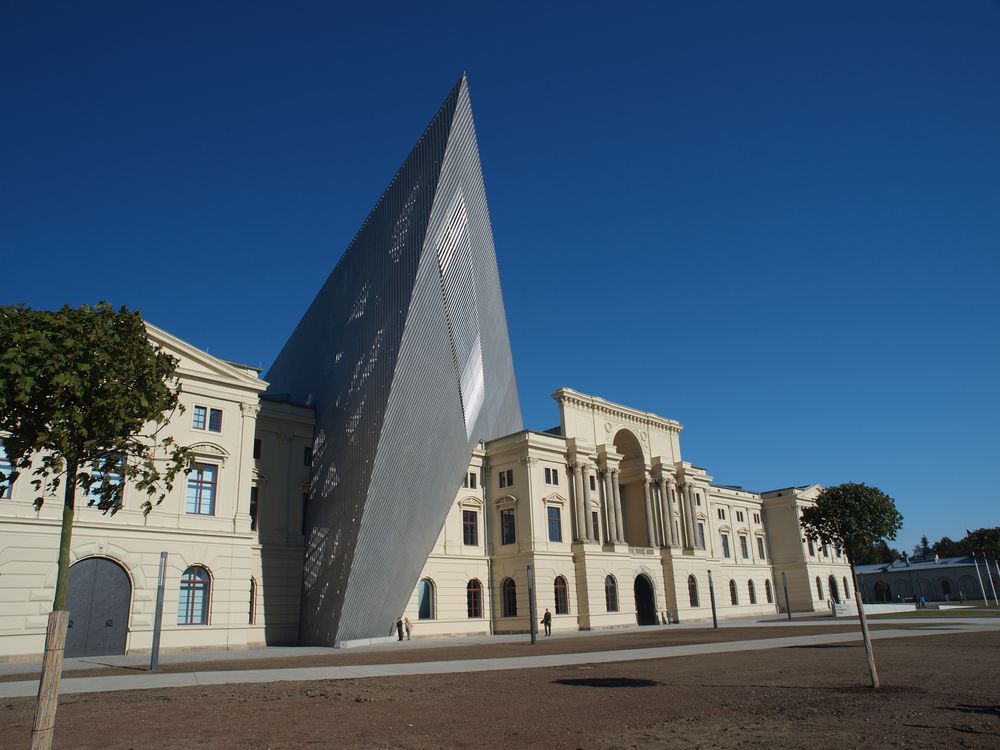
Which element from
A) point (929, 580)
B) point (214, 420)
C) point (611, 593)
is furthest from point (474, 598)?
point (929, 580)

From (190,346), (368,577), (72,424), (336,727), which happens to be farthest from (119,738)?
(190,346)

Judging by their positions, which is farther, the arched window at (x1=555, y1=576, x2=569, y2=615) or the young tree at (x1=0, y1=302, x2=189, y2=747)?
the arched window at (x1=555, y1=576, x2=569, y2=615)

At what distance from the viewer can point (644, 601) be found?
55.4 m

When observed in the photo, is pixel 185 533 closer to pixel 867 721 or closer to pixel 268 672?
pixel 268 672

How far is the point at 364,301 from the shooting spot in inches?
1299

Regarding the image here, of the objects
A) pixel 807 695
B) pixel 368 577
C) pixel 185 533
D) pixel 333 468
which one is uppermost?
pixel 333 468

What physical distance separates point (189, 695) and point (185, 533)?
745 inches

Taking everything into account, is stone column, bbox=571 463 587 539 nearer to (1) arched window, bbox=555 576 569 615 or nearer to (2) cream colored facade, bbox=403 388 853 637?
(2) cream colored facade, bbox=403 388 853 637

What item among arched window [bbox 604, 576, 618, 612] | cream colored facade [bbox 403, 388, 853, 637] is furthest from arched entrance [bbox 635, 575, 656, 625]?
arched window [bbox 604, 576, 618, 612]

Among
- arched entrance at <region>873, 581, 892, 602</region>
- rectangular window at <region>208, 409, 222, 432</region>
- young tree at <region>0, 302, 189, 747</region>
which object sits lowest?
arched entrance at <region>873, 581, 892, 602</region>

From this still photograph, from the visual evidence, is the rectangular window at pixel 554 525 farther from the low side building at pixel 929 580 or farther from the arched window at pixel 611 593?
the low side building at pixel 929 580

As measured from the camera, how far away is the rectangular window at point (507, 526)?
4972 centimetres

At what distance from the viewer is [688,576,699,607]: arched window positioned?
2279 inches

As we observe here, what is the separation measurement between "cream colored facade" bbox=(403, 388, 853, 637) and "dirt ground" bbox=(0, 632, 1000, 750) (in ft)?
96.2
